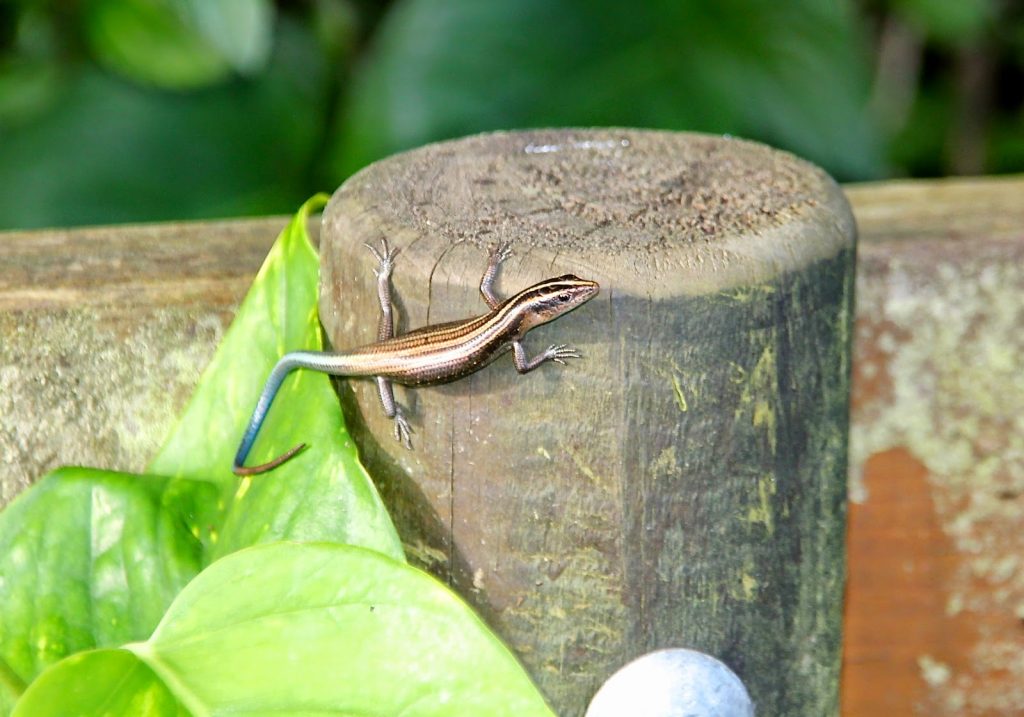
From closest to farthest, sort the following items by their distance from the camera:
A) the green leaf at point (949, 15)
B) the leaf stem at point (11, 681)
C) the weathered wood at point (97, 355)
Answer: the leaf stem at point (11, 681), the weathered wood at point (97, 355), the green leaf at point (949, 15)

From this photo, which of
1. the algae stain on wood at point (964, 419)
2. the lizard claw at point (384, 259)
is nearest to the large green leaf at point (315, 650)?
the lizard claw at point (384, 259)

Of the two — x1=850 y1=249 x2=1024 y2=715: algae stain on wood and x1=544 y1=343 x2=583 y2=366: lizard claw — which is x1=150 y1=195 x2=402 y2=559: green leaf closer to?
x1=544 y1=343 x2=583 y2=366: lizard claw

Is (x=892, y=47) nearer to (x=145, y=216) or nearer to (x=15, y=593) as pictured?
(x=145, y=216)

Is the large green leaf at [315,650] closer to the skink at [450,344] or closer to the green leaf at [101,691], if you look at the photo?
the green leaf at [101,691]

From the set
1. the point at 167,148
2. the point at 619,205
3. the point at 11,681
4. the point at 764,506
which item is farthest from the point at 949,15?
the point at 11,681

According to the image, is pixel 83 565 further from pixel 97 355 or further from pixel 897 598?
pixel 897 598

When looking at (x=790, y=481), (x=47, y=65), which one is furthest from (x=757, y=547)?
(x=47, y=65)

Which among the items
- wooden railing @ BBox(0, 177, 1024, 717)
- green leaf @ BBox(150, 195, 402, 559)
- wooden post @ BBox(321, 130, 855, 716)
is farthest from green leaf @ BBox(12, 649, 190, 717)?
wooden railing @ BBox(0, 177, 1024, 717)
